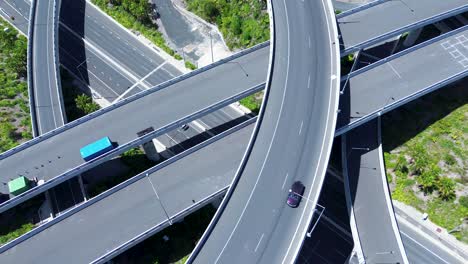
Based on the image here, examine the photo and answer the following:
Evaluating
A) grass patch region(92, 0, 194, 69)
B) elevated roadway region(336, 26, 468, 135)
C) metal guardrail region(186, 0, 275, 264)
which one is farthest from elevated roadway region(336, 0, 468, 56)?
grass patch region(92, 0, 194, 69)

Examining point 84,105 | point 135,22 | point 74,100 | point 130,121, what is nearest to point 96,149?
point 130,121

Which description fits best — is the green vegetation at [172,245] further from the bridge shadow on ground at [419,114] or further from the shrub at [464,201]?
the shrub at [464,201]

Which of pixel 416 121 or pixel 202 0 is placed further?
pixel 202 0

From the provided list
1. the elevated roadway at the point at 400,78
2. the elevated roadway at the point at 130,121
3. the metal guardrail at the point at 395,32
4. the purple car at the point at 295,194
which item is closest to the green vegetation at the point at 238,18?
the elevated roadway at the point at 130,121

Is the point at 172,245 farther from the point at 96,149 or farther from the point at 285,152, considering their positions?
the point at 285,152

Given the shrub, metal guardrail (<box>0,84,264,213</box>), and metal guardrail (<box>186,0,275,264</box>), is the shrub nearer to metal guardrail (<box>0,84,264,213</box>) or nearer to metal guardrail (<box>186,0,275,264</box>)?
metal guardrail (<box>186,0,275,264</box>)

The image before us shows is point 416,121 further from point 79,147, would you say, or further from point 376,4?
point 79,147

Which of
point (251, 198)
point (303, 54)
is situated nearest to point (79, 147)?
point (251, 198)
